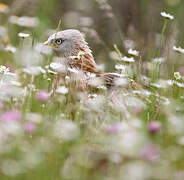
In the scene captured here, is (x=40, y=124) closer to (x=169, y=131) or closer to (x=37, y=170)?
(x=37, y=170)

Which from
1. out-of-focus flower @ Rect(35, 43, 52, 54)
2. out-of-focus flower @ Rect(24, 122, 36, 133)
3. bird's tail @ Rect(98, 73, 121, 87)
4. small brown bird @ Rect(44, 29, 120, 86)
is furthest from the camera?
small brown bird @ Rect(44, 29, 120, 86)

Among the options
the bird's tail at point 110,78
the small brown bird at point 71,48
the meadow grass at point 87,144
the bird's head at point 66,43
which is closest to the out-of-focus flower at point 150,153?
the meadow grass at point 87,144

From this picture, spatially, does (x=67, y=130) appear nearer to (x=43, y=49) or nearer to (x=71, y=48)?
(x=43, y=49)

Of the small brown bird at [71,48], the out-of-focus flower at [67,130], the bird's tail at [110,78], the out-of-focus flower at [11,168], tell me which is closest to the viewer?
the out-of-focus flower at [11,168]

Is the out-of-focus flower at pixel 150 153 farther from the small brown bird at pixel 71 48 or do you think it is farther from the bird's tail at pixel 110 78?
the small brown bird at pixel 71 48

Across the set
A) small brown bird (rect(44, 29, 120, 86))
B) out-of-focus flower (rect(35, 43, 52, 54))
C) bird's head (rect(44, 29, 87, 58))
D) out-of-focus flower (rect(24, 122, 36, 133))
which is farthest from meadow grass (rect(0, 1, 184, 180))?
bird's head (rect(44, 29, 87, 58))

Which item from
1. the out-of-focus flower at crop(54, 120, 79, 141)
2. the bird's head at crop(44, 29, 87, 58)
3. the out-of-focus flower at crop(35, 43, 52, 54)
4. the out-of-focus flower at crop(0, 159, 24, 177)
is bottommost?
the out-of-focus flower at crop(0, 159, 24, 177)

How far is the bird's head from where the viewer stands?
4555mm

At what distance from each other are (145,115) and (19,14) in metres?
4.74

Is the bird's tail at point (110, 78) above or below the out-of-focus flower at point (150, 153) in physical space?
above

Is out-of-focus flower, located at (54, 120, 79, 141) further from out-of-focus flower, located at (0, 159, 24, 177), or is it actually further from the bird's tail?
the bird's tail

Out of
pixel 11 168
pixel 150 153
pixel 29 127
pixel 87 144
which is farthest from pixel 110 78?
pixel 11 168

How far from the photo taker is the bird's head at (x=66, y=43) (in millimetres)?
4555

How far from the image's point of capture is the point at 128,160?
91.4 inches
